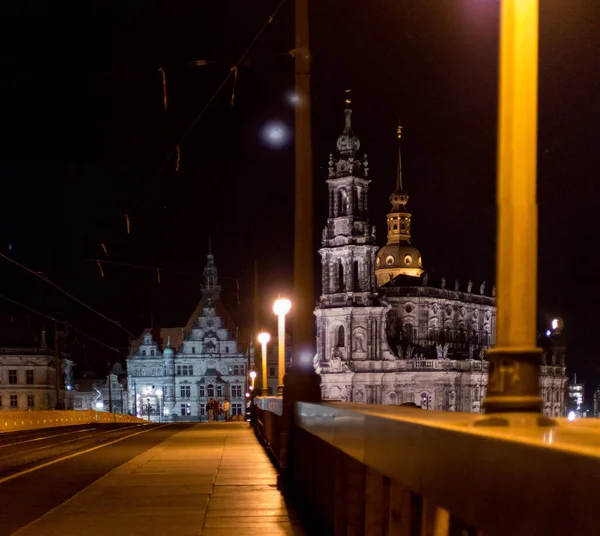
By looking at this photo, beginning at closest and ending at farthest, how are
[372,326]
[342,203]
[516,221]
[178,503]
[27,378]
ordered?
1. [516,221]
2. [178,503]
3. [27,378]
4. [342,203]
5. [372,326]

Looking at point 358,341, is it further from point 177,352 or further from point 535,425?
point 535,425

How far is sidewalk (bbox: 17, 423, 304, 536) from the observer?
10.0 metres

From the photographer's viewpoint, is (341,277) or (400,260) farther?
(400,260)

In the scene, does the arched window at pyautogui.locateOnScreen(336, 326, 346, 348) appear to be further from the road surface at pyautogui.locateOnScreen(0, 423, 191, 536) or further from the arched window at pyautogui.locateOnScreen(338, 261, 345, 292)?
the road surface at pyautogui.locateOnScreen(0, 423, 191, 536)

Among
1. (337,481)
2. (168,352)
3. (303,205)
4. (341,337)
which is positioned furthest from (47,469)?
(341,337)

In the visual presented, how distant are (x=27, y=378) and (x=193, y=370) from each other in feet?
74.8

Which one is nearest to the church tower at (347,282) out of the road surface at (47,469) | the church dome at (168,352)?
the church dome at (168,352)

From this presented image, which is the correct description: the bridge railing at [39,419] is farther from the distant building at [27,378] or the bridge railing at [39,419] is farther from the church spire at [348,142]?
the church spire at [348,142]

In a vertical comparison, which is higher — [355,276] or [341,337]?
[355,276]

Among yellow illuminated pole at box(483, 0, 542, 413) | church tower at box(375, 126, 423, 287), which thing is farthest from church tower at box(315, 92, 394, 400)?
yellow illuminated pole at box(483, 0, 542, 413)

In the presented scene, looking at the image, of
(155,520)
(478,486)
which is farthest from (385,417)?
(155,520)

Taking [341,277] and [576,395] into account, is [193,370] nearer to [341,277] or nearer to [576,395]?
[341,277]

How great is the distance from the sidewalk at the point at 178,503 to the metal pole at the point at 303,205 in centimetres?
221

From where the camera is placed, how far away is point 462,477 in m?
3.58
